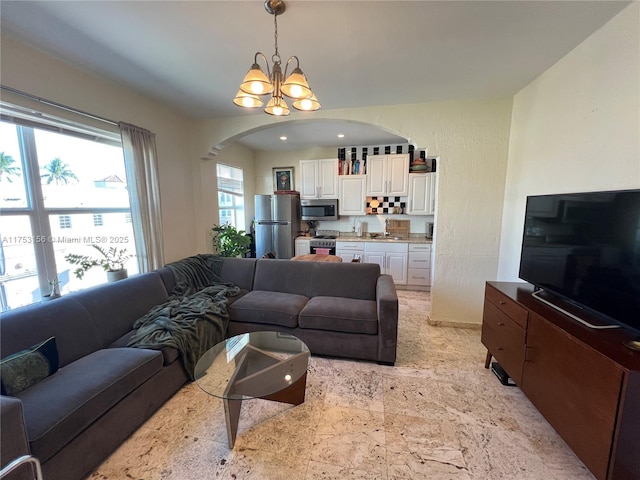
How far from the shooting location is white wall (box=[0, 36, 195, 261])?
1820mm

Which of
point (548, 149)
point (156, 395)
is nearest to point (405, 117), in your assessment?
point (548, 149)

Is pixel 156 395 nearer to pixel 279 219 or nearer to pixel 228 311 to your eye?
pixel 228 311

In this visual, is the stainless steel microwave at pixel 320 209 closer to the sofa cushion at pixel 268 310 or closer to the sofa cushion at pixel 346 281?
the sofa cushion at pixel 346 281

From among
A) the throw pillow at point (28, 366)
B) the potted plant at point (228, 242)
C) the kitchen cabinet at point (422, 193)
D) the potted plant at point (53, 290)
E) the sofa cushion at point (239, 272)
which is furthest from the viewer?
the kitchen cabinet at point (422, 193)

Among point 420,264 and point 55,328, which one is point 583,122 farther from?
point 55,328

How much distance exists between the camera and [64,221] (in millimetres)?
2195

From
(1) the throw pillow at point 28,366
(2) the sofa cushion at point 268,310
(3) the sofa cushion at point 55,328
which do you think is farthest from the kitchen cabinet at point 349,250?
(1) the throw pillow at point 28,366

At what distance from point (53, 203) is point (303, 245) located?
3.42 meters

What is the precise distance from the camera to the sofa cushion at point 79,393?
3.80ft

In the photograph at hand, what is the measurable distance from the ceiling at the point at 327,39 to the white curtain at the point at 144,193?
0.48 m

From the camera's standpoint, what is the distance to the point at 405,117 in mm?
2883

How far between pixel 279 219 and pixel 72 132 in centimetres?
303

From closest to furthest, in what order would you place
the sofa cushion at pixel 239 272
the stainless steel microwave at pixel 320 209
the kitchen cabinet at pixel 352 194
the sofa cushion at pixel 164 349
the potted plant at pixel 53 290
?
the sofa cushion at pixel 164 349 < the potted plant at pixel 53 290 < the sofa cushion at pixel 239 272 < the kitchen cabinet at pixel 352 194 < the stainless steel microwave at pixel 320 209

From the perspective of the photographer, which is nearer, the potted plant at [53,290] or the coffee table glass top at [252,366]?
the coffee table glass top at [252,366]
